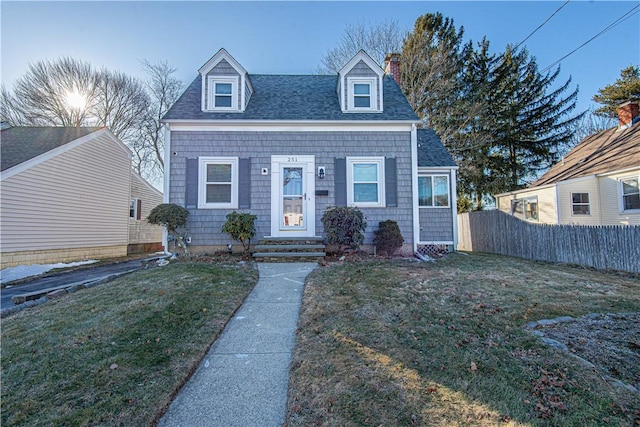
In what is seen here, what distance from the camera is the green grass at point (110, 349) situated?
2.24 meters

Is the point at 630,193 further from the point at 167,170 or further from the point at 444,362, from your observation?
the point at 167,170

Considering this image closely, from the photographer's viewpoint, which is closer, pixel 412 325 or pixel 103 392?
pixel 103 392

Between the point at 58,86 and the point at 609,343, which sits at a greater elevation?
the point at 58,86

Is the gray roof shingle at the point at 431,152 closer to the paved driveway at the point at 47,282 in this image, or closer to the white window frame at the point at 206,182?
the white window frame at the point at 206,182

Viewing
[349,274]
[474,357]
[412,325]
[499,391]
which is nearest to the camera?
[499,391]

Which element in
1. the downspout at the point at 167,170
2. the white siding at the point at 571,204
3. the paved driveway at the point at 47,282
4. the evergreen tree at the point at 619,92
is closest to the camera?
the paved driveway at the point at 47,282

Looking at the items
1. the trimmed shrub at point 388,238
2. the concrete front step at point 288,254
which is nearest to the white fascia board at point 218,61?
the concrete front step at point 288,254

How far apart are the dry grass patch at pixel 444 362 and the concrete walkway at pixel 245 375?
0.56ft

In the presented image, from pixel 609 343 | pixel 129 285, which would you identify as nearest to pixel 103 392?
pixel 129 285

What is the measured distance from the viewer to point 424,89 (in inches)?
750

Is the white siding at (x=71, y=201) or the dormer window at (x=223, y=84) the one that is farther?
the dormer window at (x=223, y=84)

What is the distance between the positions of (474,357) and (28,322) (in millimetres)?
5474

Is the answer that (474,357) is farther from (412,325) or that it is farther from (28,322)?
(28,322)

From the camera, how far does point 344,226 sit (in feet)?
26.0
